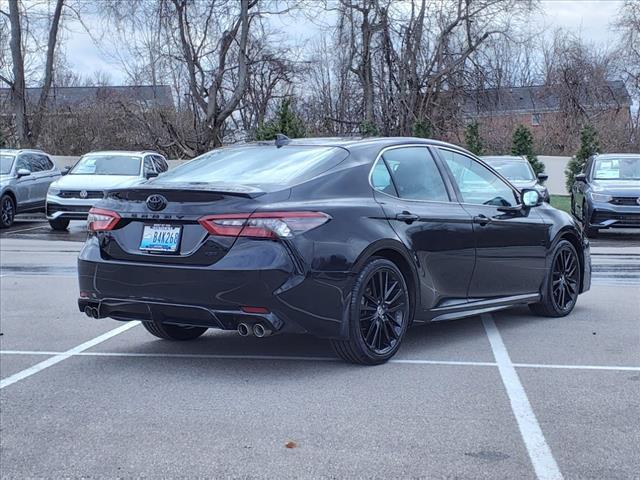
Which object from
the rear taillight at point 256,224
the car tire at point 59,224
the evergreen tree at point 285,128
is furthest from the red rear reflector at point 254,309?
the evergreen tree at point 285,128

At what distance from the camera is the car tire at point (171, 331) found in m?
7.21

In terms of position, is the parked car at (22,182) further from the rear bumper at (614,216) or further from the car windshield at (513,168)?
the rear bumper at (614,216)

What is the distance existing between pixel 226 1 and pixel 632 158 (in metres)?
21.6

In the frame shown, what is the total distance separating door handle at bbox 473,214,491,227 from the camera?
7.44 meters

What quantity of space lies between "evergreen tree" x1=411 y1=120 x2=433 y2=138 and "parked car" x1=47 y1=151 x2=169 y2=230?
19.7m

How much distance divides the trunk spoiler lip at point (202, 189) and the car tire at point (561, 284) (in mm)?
3402

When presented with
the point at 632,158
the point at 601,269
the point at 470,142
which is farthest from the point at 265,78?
the point at 601,269

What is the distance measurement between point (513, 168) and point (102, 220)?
14.8 m

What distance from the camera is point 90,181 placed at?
63.2ft

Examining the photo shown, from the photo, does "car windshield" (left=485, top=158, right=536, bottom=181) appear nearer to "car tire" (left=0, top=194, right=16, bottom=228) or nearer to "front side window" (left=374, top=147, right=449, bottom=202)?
"car tire" (left=0, top=194, right=16, bottom=228)

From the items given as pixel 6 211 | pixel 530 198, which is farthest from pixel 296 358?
pixel 6 211

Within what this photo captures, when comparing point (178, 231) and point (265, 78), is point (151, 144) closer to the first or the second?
point (265, 78)

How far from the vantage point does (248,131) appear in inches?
1751

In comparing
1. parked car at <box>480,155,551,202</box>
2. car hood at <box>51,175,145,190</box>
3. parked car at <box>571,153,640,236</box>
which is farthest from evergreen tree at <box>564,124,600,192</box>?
car hood at <box>51,175,145,190</box>
